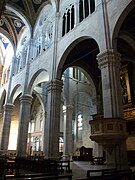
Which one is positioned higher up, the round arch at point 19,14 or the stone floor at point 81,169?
the round arch at point 19,14

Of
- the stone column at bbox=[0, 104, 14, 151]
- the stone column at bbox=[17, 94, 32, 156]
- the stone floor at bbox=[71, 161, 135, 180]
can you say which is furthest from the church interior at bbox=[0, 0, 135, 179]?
the stone floor at bbox=[71, 161, 135, 180]

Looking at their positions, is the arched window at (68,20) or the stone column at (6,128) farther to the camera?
the stone column at (6,128)

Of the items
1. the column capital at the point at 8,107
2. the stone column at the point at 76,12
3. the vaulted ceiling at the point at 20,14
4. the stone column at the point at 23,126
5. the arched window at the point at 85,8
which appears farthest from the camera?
the column capital at the point at 8,107

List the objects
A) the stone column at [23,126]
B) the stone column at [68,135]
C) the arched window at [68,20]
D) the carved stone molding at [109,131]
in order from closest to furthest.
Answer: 1. the carved stone molding at [109,131]
2. the arched window at [68,20]
3. the stone column at [23,126]
4. the stone column at [68,135]

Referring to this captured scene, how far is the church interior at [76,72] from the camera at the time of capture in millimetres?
8359

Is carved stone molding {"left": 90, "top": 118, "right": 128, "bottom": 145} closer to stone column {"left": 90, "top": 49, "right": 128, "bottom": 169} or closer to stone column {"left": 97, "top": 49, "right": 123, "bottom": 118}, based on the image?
stone column {"left": 90, "top": 49, "right": 128, "bottom": 169}

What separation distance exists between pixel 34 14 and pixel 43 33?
3.38 meters

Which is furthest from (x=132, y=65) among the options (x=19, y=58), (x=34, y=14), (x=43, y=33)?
(x=19, y=58)

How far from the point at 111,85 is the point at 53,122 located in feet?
17.3

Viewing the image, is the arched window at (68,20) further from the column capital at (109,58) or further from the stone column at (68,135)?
the stone column at (68,135)

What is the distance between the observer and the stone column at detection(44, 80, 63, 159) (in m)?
11.8

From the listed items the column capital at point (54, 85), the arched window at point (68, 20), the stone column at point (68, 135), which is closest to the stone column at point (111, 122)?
the column capital at point (54, 85)

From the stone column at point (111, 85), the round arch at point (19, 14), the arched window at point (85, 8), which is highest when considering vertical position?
the round arch at point (19, 14)

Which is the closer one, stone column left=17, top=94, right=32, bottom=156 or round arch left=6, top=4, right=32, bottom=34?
stone column left=17, top=94, right=32, bottom=156
